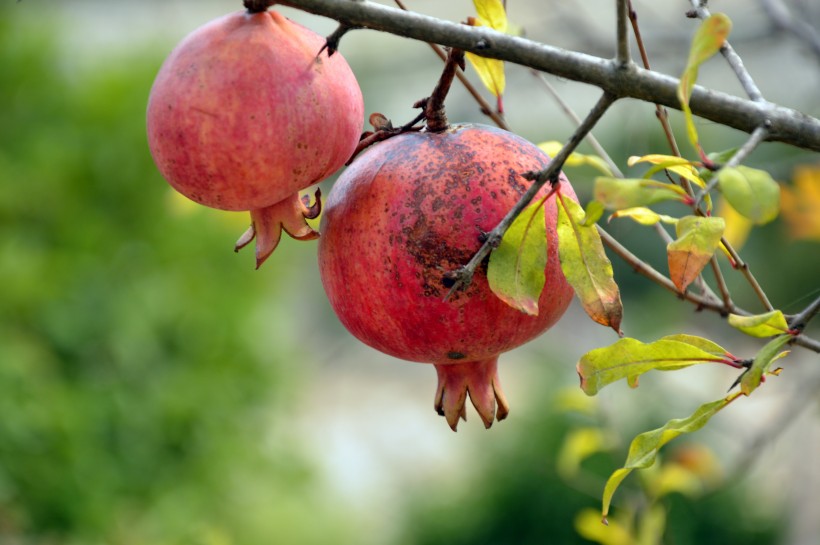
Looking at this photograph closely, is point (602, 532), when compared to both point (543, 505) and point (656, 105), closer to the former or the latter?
point (656, 105)

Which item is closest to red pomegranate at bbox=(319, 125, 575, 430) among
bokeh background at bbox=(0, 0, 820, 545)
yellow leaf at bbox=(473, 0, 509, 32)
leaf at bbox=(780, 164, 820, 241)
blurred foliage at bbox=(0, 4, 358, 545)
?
yellow leaf at bbox=(473, 0, 509, 32)

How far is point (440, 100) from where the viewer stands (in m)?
0.73

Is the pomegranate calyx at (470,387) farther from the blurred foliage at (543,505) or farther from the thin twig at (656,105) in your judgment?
the blurred foliage at (543,505)

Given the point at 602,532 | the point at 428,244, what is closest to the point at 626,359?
the point at 428,244

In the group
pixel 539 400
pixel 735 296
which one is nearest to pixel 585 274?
pixel 539 400

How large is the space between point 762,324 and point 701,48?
0.20m

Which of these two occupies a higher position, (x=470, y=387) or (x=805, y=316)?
(x=805, y=316)

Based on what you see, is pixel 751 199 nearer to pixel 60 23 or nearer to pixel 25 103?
pixel 25 103

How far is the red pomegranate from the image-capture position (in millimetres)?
665

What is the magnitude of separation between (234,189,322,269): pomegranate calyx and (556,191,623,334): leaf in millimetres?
199

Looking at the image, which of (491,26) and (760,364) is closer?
(760,364)

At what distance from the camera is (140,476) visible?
293cm

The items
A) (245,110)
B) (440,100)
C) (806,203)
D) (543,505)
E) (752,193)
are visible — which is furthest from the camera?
(543,505)

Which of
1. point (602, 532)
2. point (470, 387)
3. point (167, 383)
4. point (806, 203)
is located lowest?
point (167, 383)
